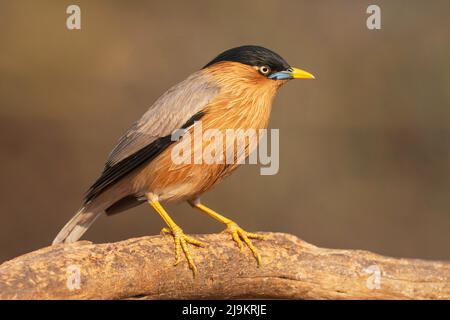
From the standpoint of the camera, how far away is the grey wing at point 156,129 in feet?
10.1

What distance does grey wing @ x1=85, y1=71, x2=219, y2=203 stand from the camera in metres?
3.07

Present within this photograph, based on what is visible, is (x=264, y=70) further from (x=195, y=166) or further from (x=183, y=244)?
(x=183, y=244)

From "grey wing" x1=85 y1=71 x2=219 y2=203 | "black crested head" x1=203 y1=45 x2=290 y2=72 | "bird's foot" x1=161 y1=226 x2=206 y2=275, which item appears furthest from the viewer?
"black crested head" x1=203 y1=45 x2=290 y2=72

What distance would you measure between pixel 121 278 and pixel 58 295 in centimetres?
30

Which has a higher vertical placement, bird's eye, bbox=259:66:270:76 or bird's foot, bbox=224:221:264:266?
bird's eye, bbox=259:66:270:76

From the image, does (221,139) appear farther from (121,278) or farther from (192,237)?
(121,278)

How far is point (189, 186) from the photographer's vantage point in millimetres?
3082

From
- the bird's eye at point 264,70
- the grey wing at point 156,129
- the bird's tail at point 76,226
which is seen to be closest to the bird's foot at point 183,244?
the grey wing at point 156,129

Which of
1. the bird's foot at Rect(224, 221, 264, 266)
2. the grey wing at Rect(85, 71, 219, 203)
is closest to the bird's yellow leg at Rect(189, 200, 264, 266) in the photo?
the bird's foot at Rect(224, 221, 264, 266)

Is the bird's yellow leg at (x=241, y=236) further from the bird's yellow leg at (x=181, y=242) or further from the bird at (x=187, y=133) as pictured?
the bird's yellow leg at (x=181, y=242)

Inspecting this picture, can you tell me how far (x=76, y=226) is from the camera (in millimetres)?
3314

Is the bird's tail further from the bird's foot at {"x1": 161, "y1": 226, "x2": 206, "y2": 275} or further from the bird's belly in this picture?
the bird's foot at {"x1": 161, "y1": 226, "x2": 206, "y2": 275}

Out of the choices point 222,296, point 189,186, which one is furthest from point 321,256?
point 189,186

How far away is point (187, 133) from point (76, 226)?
80cm
